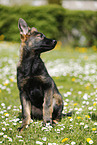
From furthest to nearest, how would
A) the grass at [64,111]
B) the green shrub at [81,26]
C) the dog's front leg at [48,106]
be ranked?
the green shrub at [81,26] → the dog's front leg at [48,106] → the grass at [64,111]

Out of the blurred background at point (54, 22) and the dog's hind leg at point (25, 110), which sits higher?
the blurred background at point (54, 22)

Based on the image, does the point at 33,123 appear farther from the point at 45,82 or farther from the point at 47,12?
the point at 47,12

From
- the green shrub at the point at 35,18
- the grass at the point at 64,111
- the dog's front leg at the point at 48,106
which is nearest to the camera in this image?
the grass at the point at 64,111

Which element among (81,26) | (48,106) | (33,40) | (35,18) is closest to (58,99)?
(48,106)

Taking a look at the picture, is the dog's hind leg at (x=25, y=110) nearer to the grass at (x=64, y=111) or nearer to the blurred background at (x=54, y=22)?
the grass at (x=64, y=111)

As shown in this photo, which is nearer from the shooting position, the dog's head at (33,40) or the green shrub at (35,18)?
the dog's head at (33,40)

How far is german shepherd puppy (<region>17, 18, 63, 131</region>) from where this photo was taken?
298cm

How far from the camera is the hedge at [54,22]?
13761mm

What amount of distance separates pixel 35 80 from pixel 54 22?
37.3ft

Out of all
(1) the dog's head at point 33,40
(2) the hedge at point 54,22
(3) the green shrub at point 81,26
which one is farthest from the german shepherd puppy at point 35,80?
(3) the green shrub at point 81,26

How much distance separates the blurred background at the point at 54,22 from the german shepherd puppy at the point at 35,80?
1069cm

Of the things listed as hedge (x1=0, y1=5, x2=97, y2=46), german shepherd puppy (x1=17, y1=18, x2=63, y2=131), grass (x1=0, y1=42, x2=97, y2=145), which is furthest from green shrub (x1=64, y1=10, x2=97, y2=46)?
german shepherd puppy (x1=17, y1=18, x2=63, y2=131)

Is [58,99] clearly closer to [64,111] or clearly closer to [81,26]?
[64,111]

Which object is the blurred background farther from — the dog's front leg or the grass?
the dog's front leg
